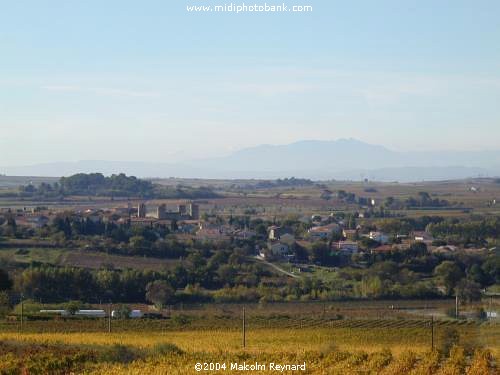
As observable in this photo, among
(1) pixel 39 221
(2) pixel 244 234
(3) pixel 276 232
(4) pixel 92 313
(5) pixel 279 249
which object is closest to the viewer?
(4) pixel 92 313

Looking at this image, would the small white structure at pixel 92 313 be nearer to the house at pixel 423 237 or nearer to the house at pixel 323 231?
the house at pixel 423 237

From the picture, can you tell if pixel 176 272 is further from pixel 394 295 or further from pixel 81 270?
pixel 394 295

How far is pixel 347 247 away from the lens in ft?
154

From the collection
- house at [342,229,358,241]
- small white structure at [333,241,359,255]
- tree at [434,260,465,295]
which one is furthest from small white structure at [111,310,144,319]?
house at [342,229,358,241]

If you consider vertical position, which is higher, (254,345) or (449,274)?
(254,345)

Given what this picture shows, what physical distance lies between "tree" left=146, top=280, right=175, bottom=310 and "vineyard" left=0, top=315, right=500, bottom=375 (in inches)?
163

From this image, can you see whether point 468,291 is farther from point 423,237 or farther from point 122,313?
point 423,237

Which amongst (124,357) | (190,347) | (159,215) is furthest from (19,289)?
(159,215)

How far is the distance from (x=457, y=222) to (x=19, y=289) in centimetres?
3537

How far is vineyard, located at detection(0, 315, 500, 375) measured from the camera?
583 inches

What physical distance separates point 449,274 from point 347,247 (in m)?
11.5

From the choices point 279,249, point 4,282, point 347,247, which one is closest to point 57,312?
point 4,282

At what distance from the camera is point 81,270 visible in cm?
3309

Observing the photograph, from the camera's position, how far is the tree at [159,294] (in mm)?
30206
